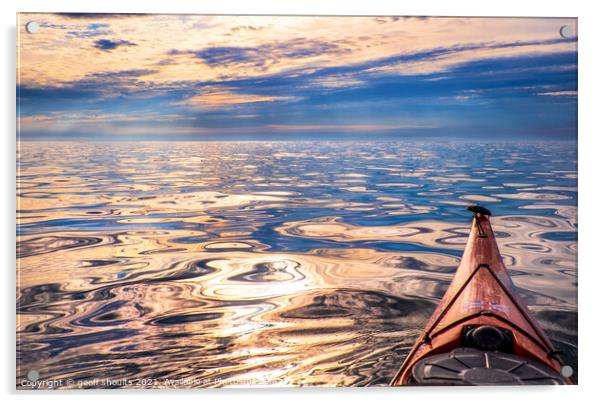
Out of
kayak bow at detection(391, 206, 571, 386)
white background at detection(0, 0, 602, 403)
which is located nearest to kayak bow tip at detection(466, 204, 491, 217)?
kayak bow at detection(391, 206, 571, 386)

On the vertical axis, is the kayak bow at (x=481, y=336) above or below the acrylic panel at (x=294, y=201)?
below

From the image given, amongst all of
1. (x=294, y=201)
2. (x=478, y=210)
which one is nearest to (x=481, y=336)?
(x=478, y=210)

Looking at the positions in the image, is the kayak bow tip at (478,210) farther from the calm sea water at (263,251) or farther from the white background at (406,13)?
the white background at (406,13)

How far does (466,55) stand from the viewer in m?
2.37

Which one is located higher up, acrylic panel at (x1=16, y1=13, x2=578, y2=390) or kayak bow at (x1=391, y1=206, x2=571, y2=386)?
acrylic panel at (x1=16, y1=13, x2=578, y2=390)

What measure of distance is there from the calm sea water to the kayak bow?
5cm

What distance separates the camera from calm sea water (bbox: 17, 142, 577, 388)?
2.29 meters

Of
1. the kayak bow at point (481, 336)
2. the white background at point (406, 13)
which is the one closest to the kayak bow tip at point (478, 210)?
the kayak bow at point (481, 336)

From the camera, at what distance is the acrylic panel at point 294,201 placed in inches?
90.6

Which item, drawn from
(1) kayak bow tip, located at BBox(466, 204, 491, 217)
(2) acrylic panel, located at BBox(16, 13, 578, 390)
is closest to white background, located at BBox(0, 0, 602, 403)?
(2) acrylic panel, located at BBox(16, 13, 578, 390)

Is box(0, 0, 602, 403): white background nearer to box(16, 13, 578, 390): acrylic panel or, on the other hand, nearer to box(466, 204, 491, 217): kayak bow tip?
box(16, 13, 578, 390): acrylic panel

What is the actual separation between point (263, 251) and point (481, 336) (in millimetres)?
966

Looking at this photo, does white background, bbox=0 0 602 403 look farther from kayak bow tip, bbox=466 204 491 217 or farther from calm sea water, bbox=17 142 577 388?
kayak bow tip, bbox=466 204 491 217
